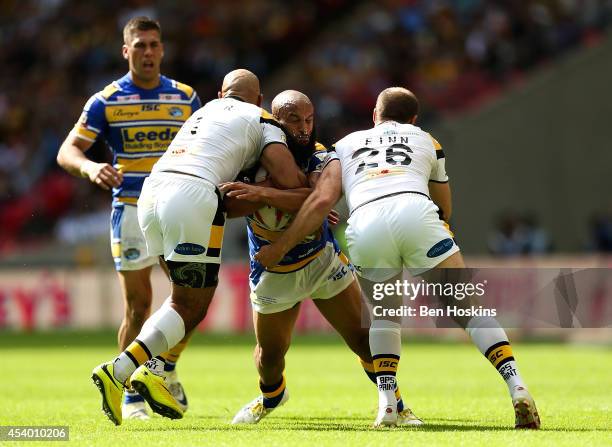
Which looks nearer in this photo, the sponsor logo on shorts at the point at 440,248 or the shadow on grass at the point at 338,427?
the shadow on grass at the point at 338,427

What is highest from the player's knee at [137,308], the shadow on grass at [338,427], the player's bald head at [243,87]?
the player's bald head at [243,87]

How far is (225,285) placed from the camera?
20656 millimetres

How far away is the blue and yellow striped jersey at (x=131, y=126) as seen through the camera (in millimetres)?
9367

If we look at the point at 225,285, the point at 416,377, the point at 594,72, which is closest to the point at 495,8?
the point at 594,72

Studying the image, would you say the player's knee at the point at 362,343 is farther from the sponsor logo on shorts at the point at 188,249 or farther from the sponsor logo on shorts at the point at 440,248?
the sponsor logo on shorts at the point at 188,249

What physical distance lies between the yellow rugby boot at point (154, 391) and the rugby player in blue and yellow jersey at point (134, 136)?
A: 189 cm

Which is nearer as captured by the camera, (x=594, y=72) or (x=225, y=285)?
(x=225, y=285)

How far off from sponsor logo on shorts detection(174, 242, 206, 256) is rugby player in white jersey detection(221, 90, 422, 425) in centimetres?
37

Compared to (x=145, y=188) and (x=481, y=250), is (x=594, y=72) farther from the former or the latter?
(x=145, y=188)

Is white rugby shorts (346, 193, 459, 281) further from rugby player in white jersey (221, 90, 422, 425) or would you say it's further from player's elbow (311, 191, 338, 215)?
rugby player in white jersey (221, 90, 422, 425)

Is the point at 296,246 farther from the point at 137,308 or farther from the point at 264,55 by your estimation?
the point at 264,55

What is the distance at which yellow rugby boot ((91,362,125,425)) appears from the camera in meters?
7.20

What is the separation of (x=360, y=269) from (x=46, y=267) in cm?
1585

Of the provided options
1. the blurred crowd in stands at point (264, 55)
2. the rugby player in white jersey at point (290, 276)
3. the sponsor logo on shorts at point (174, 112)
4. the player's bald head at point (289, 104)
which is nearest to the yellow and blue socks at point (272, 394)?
the rugby player in white jersey at point (290, 276)
